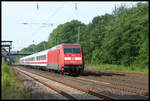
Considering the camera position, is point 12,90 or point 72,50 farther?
point 72,50

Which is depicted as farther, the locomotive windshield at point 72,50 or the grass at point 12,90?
the locomotive windshield at point 72,50

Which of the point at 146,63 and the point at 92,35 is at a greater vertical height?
the point at 92,35

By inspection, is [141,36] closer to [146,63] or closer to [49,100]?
[146,63]

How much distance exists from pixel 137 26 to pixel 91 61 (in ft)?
63.1

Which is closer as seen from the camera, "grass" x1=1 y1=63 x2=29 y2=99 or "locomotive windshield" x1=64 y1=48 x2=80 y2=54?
"grass" x1=1 y1=63 x2=29 y2=99

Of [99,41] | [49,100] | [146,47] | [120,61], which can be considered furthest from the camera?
[99,41]

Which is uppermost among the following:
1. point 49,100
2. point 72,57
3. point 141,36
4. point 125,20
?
point 125,20

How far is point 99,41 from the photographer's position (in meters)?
56.9

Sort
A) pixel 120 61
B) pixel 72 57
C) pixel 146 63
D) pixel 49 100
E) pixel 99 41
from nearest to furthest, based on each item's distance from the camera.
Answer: pixel 49 100 → pixel 72 57 → pixel 146 63 → pixel 120 61 → pixel 99 41

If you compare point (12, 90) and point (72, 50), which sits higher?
point (72, 50)

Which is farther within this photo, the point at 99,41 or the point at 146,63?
the point at 99,41

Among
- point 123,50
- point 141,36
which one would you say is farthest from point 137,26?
point 123,50

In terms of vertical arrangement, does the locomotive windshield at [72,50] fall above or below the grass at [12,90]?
above

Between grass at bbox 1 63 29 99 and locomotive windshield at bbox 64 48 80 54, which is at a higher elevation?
locomotive windshield at bbox 64 48 80 54
